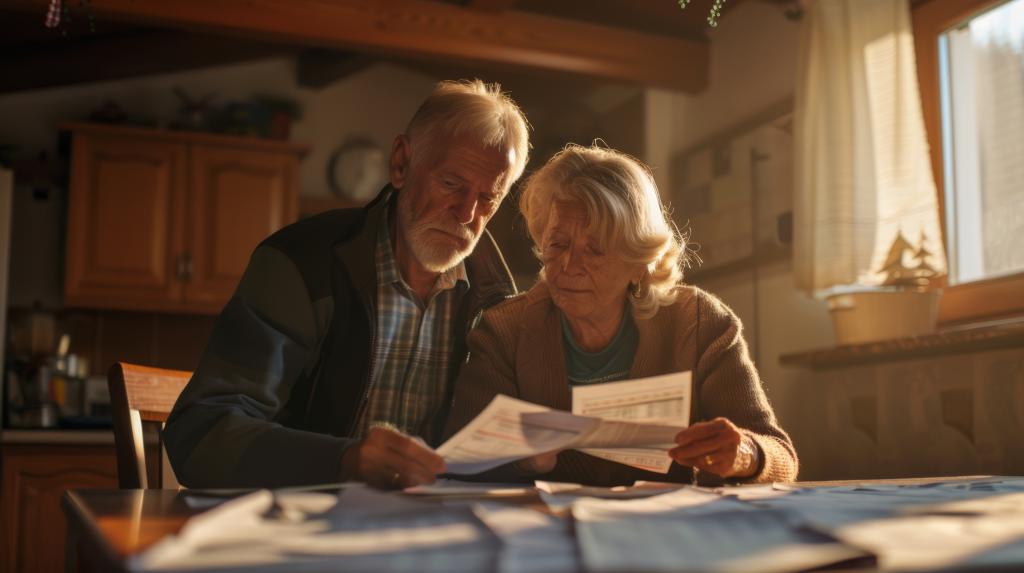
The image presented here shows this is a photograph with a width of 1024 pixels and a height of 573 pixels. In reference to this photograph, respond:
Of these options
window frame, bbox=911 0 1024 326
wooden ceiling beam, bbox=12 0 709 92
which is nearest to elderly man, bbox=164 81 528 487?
window frame, bbox=911 0 1024 326

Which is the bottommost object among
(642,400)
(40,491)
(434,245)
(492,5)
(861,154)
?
(40,491)

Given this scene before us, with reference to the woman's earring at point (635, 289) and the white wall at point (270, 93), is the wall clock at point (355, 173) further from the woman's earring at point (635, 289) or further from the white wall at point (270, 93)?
the woman's earring at point (635, 289)

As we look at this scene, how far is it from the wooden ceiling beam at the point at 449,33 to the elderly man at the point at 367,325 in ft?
6.46

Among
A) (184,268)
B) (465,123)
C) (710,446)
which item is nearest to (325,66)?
(184,268)

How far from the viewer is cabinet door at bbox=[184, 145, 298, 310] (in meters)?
4.37

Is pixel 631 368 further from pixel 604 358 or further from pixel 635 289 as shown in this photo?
pixel 635 289

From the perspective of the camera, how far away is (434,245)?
5.53 feet

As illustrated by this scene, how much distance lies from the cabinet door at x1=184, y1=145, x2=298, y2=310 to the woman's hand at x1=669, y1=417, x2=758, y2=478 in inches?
134

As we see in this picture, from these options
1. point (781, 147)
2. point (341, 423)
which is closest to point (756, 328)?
point (781, 147)

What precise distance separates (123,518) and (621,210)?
1.09m

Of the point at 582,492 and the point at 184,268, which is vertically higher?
the point at 184,268

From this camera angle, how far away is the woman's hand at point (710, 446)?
1171 millimetres

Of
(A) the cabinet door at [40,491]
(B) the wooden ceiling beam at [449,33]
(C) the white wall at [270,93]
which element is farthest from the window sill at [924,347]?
(C) the white wall at [270,93]

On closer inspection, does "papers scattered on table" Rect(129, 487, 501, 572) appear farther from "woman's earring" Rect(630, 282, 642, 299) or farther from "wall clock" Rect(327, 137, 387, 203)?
"wall clock" Rect(327, 137, 387, 203)
